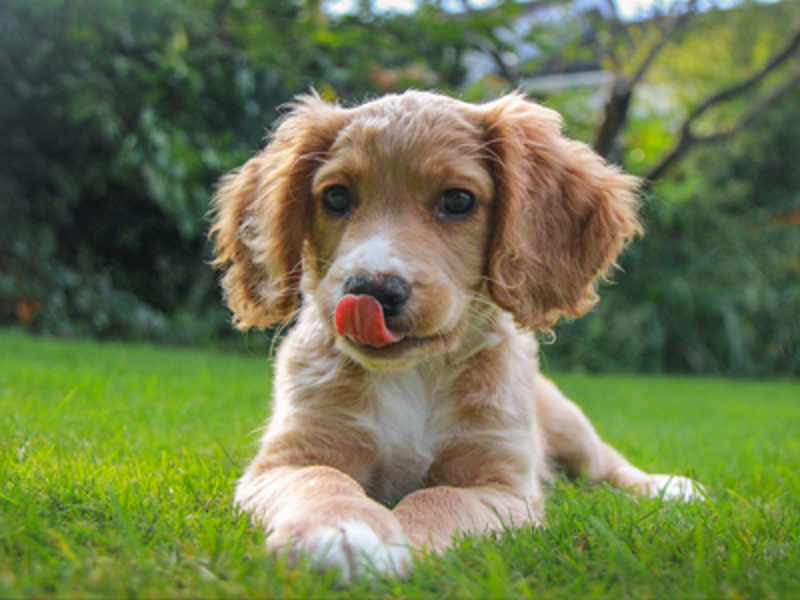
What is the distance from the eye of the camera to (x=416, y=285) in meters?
2.46

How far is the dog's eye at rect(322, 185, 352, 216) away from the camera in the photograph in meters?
2.86

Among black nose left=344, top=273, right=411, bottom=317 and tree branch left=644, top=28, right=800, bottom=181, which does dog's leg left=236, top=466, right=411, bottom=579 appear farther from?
tree branch left=644, top=28, right=800, bottom=181

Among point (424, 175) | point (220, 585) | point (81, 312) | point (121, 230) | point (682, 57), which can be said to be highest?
point (682, 57)

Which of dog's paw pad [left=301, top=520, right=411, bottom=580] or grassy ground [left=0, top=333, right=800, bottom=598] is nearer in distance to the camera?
grassy ground [left=0, top=333, right=800, bottom=598]

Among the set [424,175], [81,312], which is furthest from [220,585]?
[81,312]

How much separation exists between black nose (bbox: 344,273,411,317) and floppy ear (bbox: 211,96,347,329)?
781mm

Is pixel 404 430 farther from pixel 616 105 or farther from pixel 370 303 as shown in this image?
pixel 616 105

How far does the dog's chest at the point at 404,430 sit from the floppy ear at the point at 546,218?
46cm

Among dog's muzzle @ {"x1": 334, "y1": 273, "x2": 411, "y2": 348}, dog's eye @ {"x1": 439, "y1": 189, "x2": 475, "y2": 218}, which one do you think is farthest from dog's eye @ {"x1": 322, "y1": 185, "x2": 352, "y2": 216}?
dog's muzzle @ {"x1": 334, "y1": 273, "x2": 411, "y2": 348}

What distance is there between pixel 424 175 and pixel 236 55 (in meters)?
7.64

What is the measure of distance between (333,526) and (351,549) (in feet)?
0.31

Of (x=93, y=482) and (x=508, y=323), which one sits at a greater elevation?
(x=508, y=323)

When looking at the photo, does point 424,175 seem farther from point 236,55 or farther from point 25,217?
point 25,217

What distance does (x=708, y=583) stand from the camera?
1.86 meters
